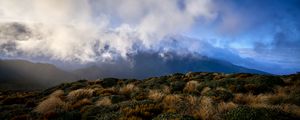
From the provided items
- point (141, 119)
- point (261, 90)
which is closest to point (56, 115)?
point (141, 119)

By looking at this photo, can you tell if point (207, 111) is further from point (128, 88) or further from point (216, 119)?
point (128, 88)

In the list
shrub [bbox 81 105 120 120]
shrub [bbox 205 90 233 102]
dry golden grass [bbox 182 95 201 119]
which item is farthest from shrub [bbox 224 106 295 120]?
shrub [bbox 205 90 233 102]

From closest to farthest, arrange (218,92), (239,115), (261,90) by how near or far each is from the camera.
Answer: (239,115)
(218,92)
(261,90)

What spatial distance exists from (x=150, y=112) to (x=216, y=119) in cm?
322

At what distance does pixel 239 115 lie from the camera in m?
9.91

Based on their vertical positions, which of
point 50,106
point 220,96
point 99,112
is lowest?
point 99,112

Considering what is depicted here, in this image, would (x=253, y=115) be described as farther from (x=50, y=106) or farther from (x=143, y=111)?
(x=50, y=106)

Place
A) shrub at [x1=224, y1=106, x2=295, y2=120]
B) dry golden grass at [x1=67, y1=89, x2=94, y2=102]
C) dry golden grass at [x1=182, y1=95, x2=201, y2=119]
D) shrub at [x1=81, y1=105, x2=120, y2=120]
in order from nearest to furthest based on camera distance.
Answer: shrub at [x1=224, y1=106, x2=295, y2=120]
dry golden grass at [x1=182, y1=95, x2=201, y2=119]
shrub at [x1=81, y1=105, x2=120, y2=120]
dry golden grass at [x1=67, y1=89, x2=94, y2=102]

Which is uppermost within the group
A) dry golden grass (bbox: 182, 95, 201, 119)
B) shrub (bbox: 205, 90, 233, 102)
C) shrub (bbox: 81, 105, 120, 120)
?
shrub (bbox: 205, 90, 233, 102)

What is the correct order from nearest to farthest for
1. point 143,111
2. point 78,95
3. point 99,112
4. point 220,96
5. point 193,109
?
point 143,111, point 193,109, point 99,112, point 220,96, point 78,95

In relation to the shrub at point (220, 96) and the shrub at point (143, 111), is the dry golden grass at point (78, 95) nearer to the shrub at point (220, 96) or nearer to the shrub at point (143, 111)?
the shrub at point (143, 111)

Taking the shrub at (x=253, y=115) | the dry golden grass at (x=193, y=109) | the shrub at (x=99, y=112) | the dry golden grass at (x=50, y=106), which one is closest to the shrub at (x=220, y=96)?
the dry golden grass at (x=193, y=109)

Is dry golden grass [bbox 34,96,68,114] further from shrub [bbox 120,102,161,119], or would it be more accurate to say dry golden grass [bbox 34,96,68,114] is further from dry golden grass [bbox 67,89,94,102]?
shrub [bbox 120,102,161,119]

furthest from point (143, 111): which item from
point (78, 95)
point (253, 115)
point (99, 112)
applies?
point (78, 95)
